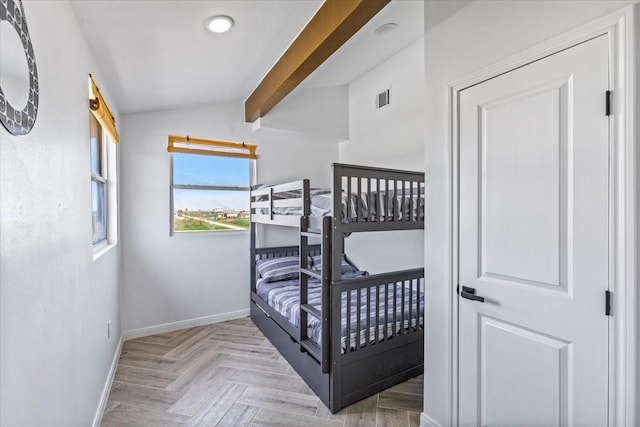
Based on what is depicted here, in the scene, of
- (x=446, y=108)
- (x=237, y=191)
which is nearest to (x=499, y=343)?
(x=446, y=108)

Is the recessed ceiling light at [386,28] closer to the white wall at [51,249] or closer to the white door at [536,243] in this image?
the white door at [536,243]

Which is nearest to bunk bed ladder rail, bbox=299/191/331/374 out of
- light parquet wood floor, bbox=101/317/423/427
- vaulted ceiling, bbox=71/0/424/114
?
light parquet wood floor, bbox=101/317/423/427

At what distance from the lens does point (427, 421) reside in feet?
6.28

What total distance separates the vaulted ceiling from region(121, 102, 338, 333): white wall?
27cm

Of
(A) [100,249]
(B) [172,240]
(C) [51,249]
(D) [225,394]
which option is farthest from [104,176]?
(D) [225,394]

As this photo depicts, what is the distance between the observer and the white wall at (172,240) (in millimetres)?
3328

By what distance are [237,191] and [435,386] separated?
291 centimetres

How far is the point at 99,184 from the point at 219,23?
166 centimetres

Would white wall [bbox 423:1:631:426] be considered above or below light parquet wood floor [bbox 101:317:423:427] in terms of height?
above

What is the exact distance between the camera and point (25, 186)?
1.00m

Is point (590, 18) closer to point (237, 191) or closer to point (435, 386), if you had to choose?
point (435, 386)

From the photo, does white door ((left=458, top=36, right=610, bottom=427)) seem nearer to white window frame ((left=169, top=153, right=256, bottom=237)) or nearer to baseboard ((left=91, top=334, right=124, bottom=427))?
baseboard ((left=91, top=334, right=124, bottom=427))

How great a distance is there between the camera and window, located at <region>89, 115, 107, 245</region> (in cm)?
236

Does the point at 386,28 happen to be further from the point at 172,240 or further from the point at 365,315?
the point at 172,240
